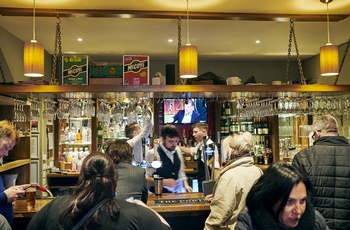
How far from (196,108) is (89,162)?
6.02m

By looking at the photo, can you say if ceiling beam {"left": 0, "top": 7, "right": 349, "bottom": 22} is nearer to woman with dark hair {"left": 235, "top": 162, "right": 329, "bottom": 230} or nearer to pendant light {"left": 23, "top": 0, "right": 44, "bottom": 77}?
pendant light {"left": 23, "top": 0, "right": 44, "bottom": 77}

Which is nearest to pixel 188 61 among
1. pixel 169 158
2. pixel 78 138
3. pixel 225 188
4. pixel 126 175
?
pixel 126 175

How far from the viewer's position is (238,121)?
308 inches

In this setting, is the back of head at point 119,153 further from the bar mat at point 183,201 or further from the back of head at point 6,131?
the back of head at point 6,131

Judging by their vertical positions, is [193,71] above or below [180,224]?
above

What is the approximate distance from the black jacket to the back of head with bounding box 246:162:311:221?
4.55 ft

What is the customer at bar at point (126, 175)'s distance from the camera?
2.98 m

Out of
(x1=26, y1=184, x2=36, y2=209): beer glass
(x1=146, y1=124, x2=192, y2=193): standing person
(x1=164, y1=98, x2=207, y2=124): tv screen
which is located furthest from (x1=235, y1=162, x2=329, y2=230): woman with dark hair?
(x1=164, y1=98, x2=207, y2=124): tv screen

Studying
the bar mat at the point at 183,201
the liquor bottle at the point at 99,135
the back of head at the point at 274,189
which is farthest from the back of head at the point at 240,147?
the liquor bottle at the point at 99,135

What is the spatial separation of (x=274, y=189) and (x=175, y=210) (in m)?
1.80

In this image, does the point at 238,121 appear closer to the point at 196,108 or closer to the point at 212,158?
the point at 196,108

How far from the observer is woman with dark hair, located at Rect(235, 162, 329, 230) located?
1684 mm

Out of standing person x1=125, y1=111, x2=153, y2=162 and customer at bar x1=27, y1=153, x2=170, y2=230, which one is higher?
standing person x1=125, y1=111, x2=153, y2=162

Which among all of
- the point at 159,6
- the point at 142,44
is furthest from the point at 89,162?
the point at 142,44
